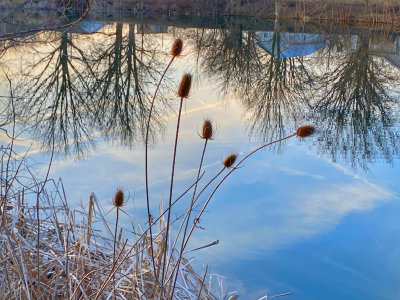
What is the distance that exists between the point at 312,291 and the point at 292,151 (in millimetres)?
3496

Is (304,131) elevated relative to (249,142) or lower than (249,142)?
elevated

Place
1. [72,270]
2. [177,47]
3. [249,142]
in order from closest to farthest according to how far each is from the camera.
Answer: [177,47] < [72,270] < [249,142]

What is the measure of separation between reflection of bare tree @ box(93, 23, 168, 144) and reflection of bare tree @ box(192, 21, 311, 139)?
1418 millimetres

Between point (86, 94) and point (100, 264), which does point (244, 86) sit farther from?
point (100, 264)

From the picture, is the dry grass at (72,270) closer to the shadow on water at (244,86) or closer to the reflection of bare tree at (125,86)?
the shadow on water at (244,86)

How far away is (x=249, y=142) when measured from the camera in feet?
26.0

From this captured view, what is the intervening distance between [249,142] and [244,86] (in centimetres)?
372

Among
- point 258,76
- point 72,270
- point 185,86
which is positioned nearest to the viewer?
point 185,86

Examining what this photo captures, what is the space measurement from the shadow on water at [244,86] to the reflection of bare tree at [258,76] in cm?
2

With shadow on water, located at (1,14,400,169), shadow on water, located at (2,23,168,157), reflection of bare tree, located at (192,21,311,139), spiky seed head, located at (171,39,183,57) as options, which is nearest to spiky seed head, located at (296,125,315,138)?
spiky seed head, located at (171,39,183,57)

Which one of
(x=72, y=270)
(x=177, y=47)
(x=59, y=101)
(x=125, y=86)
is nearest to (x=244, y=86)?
(x=125, y=86)

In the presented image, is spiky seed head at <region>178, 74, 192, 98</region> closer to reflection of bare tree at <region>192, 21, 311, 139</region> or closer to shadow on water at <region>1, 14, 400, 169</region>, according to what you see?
shadow on water at <region>1, 14, 400, 169</region>

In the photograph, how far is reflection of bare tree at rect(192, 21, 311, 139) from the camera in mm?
9383

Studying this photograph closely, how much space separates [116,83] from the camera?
35.3 feet
